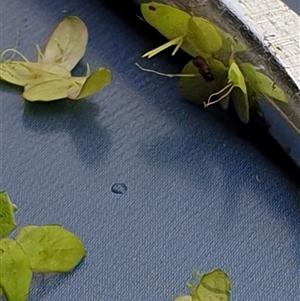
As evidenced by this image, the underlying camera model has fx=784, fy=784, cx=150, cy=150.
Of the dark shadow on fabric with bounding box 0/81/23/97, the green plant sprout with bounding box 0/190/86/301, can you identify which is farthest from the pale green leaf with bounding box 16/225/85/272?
the dark shadow on fabric with bounding box 0/81/23/97

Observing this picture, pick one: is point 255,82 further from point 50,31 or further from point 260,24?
point 50,31

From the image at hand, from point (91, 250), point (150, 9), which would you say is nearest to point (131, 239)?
point (91, 250)

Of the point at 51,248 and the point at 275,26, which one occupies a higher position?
the point at 275,26

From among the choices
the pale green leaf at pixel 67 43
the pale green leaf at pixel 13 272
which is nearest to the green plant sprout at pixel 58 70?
the pale green leaf at pixel 67 43

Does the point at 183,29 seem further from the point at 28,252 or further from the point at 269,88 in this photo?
the point at 28,252

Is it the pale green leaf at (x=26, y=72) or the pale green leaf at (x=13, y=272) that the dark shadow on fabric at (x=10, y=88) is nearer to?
the pale green leaf at (x=26, y=72)

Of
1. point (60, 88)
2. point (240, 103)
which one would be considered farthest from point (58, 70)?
point (240, 103)

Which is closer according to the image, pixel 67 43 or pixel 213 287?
pixel 213 287
